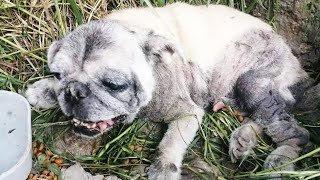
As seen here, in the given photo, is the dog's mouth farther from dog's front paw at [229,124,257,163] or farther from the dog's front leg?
dog's front paw at [229,124,257,163]

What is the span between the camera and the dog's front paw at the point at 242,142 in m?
4.49

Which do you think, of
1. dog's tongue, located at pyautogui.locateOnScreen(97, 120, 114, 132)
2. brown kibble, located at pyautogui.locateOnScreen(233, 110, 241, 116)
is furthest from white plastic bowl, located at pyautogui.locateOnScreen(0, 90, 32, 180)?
brown kibble, located at pyautogui.locateOnScreen(233, 110, 241, 116)

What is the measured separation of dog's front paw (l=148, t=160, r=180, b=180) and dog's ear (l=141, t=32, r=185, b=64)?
0.76 metres

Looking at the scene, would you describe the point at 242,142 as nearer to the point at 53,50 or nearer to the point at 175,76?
the point at 175,76

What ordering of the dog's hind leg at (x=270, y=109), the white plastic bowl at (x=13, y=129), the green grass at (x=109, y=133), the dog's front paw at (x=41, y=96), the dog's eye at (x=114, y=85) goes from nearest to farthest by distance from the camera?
the dog's eye at (x=114, y=85) → the white plastic bowl at (x=13, y=129) → the green grass at (x=109, y=133) → the dog's hind leg at (x=270, y=109) → the dog's front paw at (x=41, y=96)

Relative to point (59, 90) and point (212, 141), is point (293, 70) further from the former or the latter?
point (59, 90)

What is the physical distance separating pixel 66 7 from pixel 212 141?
1808 mm

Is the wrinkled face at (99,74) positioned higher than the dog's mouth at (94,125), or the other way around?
the wrinkled face at (99,74)

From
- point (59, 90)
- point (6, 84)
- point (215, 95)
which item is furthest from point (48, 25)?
point (215, 95)

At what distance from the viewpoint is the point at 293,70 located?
4805mm

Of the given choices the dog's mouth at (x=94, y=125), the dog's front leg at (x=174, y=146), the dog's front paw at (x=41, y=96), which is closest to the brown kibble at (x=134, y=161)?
the dog's front leg at (x=174, y=146)

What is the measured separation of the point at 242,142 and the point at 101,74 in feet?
4.12

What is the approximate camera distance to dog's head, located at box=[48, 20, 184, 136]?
13.1 ft

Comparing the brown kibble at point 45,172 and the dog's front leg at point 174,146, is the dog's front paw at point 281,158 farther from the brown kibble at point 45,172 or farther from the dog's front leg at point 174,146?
the brown kibble at point 45,172
